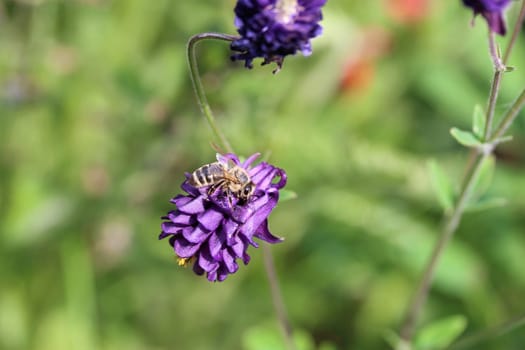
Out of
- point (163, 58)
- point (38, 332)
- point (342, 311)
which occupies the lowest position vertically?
point (342, 311)

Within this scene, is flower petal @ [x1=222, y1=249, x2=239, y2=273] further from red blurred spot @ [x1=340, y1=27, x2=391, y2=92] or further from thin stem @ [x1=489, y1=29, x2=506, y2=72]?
red blurred spot @ [x1=340, y1=27, x2=391, y2=92]

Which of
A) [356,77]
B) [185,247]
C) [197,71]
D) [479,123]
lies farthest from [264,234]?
[356,77]

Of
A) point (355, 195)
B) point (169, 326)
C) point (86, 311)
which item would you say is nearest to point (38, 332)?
point (86, 311)

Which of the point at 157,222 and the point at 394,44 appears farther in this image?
the point at 394,44

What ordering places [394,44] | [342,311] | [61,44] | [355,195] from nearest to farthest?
[355,195], [342,311], [61,44], [394,44]

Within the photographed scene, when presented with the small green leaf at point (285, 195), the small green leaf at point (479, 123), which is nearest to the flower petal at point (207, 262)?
the small green leaf at point (285, 195)

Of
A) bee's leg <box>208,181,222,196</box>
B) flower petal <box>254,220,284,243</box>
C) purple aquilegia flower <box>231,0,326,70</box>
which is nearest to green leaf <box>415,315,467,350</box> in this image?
flower petal <box>254,220,284,243</box>

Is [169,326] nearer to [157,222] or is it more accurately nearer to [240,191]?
[157,222]
